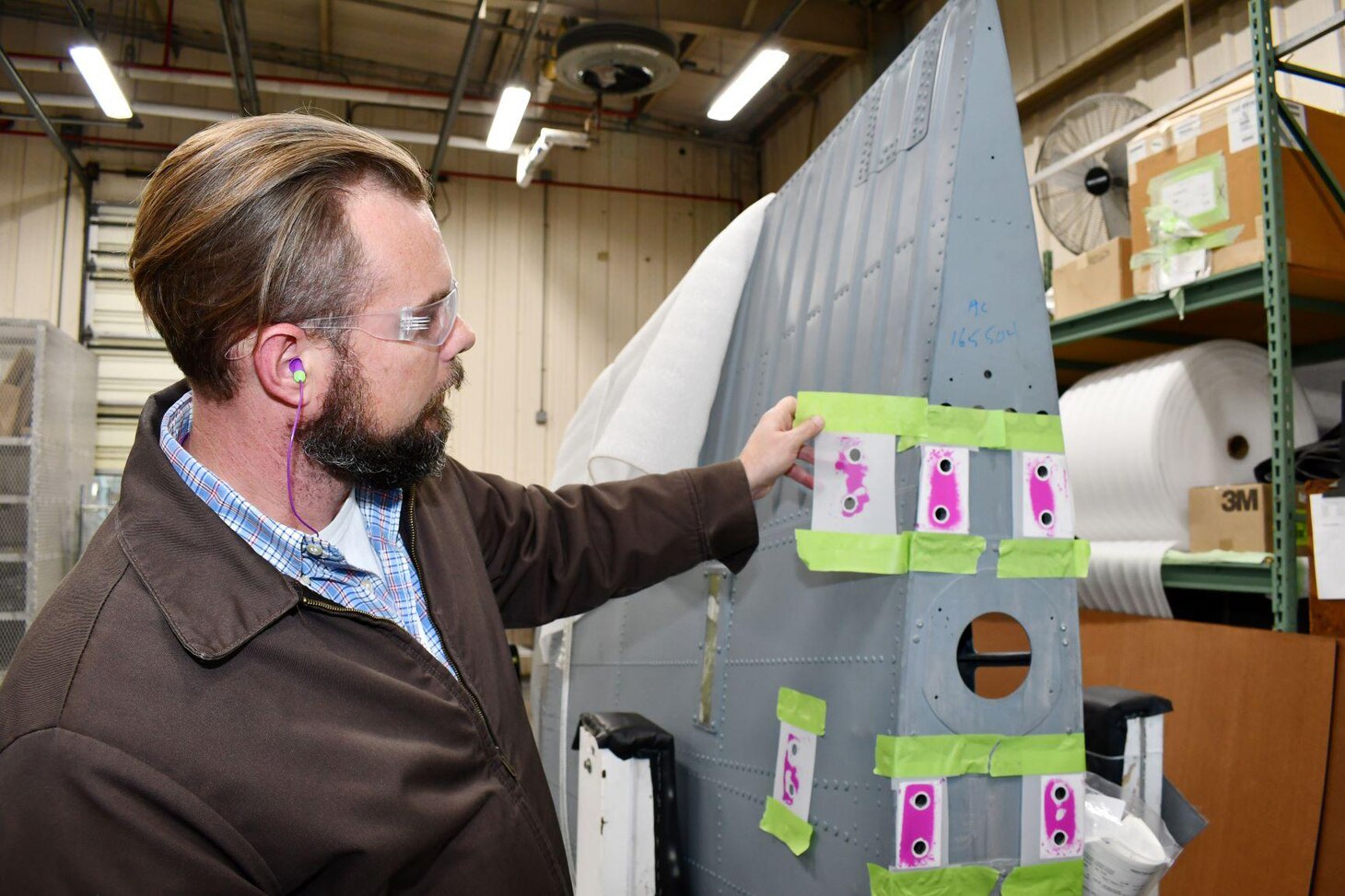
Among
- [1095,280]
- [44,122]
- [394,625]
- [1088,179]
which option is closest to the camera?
[394,625]

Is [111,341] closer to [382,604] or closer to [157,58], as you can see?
[157,58]

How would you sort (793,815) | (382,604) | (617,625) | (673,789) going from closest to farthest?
(382,604) → (793,815) → (673,789) → (617,625)

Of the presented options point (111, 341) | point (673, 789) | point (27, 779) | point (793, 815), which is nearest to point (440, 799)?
point (27, 779)

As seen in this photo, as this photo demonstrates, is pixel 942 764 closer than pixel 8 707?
No

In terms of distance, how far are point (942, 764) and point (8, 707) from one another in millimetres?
1311

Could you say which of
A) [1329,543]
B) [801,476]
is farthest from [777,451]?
[1329,543]

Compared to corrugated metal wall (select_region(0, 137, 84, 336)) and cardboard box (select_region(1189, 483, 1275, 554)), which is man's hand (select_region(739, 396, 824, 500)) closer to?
cardboard box (select_region(1189, 483, 1275, 554))

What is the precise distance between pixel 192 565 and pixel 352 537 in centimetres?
32

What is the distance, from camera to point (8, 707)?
1075 mm

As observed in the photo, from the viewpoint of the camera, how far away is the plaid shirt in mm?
1320

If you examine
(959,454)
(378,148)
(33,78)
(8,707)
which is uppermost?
(33,78)

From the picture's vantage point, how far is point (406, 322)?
4.69 feet

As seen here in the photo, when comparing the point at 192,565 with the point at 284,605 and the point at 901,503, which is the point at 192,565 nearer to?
the point at 284,605

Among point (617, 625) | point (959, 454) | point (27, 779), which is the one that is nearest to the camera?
point (27, 779)
